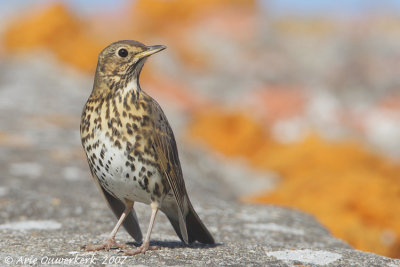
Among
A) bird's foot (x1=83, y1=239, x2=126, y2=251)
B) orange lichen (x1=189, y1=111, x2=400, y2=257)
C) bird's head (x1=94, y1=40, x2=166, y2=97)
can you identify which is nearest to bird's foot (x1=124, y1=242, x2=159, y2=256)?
bird's foot (x1=83, y1=239, x2=126, y2=251)

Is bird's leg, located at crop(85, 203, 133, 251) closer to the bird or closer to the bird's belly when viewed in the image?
the bird

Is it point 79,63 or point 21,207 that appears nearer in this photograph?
point 21,207

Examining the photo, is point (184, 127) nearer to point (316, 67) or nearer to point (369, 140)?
point (369, 140)

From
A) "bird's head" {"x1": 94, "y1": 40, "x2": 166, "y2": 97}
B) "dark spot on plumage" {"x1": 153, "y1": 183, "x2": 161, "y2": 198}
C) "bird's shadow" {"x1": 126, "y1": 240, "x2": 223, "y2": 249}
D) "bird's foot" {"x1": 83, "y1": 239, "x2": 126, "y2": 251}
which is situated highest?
"bird's head" {"x1": 94, "y1": 40, "x2": 166, "y2": 97}

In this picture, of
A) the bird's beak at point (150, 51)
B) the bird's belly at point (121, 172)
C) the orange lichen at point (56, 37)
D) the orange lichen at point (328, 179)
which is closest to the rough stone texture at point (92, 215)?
the bird's belly at point (121, 172)

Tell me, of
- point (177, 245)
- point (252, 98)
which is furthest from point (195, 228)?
point (252, 98)

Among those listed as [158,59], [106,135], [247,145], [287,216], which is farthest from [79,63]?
[106,135]

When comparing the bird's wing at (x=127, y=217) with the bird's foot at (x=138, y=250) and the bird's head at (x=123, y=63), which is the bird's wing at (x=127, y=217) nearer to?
the bird's foot at (x=138, y=250)
